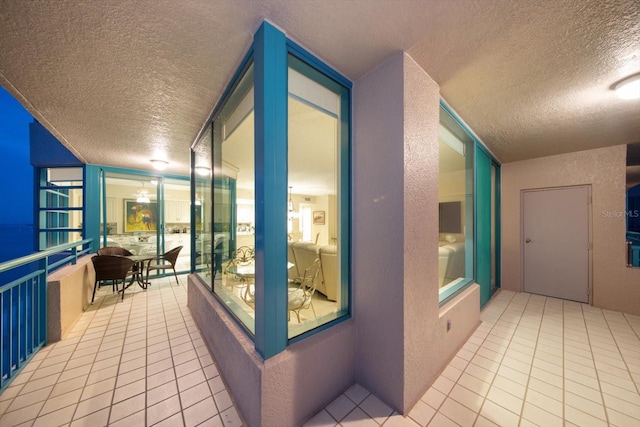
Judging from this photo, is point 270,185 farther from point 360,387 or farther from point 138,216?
point 138,216

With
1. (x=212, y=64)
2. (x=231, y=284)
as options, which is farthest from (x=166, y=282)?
(x=212, y=64)

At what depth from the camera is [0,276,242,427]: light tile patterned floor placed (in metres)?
1.28

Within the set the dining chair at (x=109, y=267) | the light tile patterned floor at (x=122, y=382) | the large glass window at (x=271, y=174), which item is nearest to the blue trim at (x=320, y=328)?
the large glass window at (x=271, y=174)

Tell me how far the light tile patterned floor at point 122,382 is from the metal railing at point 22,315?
86 mm

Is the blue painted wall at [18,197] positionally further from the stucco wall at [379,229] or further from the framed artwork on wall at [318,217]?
the framed artwork on wall at [318,217]

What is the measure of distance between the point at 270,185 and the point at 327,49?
911mm

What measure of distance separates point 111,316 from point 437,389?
361 cm

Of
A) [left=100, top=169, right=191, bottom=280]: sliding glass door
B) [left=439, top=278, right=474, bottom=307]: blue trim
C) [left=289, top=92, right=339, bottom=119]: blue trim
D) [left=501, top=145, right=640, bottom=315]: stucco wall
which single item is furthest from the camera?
[left=100, top=169, right=191, bottom=280]: sliding glass door

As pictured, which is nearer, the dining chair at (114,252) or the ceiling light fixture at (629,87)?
the ceiling light fixture at (629,87)

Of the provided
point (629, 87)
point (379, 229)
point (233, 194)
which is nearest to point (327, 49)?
point (379, 229)

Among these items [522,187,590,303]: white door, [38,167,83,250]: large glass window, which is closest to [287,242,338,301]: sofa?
[522,187,590,303]: white door

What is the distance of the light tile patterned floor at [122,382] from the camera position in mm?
1280

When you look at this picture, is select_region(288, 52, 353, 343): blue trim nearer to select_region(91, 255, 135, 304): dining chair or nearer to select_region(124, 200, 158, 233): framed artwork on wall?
select_region(91, 255, 135, 304): dining chair

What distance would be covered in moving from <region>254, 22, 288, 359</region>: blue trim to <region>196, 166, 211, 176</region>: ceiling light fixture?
170 cm
